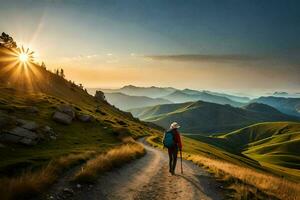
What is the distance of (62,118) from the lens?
166 feet

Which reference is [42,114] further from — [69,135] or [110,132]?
[110,132]

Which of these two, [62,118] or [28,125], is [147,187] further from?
[62,118]

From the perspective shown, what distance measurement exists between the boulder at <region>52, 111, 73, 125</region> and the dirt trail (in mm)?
31339

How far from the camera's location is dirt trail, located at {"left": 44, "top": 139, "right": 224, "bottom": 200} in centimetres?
1455

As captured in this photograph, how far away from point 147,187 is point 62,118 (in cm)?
3685

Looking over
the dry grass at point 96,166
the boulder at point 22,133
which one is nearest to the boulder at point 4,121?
the boulder at point 22,133

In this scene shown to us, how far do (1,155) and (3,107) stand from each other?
64.8 ft

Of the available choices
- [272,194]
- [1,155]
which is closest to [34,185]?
[272,194]

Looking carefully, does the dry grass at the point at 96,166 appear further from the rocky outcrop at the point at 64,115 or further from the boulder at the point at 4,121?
the rocky outcrop at the point at 64,115

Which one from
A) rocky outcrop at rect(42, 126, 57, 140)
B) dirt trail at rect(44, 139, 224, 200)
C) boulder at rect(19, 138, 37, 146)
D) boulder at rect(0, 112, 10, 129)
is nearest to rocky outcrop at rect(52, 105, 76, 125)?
rocky outcrop at rect(42, 126, 57, 140)

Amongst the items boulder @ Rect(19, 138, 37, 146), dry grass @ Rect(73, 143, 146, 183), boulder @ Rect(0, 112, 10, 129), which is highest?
boulder @ Rect(0, 112, 10, 129)

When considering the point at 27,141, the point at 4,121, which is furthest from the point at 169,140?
the point at 4,121

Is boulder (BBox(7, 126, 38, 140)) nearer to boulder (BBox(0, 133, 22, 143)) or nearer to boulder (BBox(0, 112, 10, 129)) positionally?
boulder (BBox(0, 133, 22, 143))

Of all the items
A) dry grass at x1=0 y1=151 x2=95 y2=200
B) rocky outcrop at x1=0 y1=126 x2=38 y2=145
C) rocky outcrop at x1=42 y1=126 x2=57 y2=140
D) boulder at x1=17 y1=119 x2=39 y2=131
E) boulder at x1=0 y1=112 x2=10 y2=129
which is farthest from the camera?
rocky outcrop at x1=42 y1=126 x2=57 y2=140
